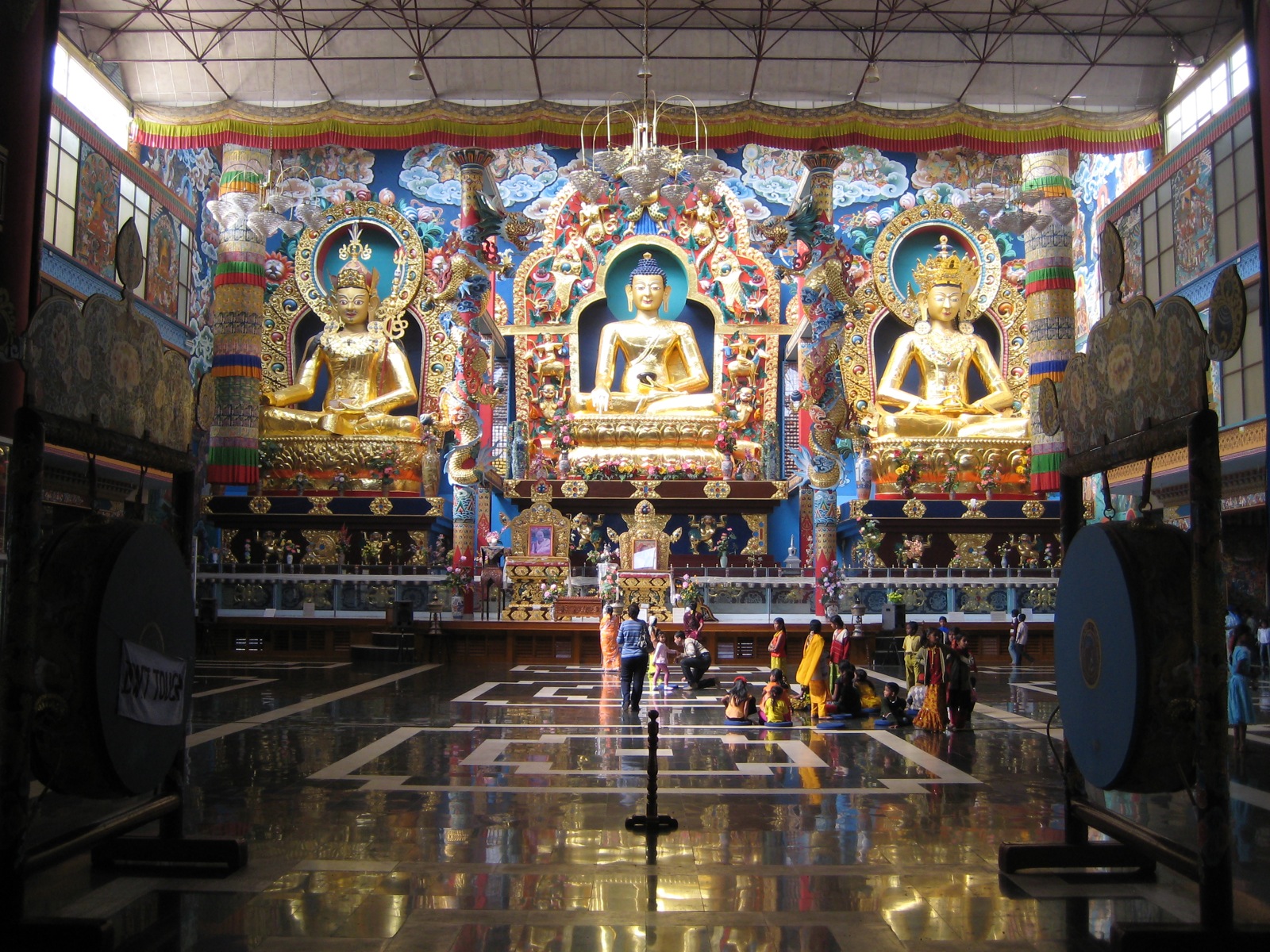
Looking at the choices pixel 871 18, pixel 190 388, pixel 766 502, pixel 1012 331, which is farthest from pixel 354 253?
pixel 190 388

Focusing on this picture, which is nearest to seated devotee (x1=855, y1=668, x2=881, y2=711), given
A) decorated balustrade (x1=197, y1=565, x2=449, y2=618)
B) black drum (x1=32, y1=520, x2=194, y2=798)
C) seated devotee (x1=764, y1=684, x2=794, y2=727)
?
seated devotee (x1=764, y1=684, x2=794, y2=727)

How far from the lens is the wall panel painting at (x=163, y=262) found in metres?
20.1

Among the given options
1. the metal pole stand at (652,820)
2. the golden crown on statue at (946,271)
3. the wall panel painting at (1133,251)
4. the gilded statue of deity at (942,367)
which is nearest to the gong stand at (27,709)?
the metal pole stand at (652,820)

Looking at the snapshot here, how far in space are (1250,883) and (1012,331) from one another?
67.1 ft

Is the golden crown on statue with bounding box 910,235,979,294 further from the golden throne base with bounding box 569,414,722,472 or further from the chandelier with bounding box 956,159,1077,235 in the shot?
the golden throne base with bounding box 569,414,722,472

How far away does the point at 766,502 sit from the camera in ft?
75.5

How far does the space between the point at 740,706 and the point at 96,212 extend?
45.0 ft

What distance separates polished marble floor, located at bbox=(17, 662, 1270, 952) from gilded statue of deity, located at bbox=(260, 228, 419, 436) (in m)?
14.0

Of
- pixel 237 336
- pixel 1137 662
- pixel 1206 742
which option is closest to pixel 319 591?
pixel 237 336

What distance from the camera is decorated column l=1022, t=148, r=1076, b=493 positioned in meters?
20.3

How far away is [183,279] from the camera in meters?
22.0

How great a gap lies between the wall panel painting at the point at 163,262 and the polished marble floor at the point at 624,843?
41.4ft

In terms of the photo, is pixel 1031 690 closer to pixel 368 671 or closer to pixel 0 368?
pixel 368 671

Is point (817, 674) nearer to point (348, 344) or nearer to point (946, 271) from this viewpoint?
point (946, 271)
